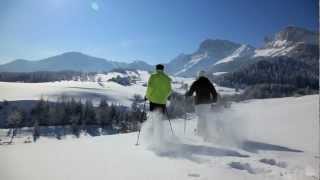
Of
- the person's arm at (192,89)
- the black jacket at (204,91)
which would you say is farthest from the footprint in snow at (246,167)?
the person's arm at (192,89)

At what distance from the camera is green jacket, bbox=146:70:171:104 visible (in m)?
12.7

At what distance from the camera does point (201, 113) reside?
13.6 m

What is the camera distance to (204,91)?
13844 millimetres

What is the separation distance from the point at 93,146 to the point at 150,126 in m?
2.11

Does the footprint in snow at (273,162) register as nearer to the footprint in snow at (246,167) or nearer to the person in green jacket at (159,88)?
the footprint in snow at (246,167)

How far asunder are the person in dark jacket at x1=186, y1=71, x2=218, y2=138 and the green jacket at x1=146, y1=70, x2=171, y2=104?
59.5 inches

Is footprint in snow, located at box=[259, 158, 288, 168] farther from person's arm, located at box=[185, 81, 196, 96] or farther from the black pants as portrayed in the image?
person's arm, located at box=[185, 81, 196, 96]

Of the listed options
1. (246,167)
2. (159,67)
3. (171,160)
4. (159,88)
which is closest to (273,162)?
(246,167)

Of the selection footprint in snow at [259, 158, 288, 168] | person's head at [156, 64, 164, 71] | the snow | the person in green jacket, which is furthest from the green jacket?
footprint in snow at [259, 158, 288, 168]

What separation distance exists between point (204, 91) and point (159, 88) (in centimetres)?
206

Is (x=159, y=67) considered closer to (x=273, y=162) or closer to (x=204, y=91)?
(x=204, y=91)

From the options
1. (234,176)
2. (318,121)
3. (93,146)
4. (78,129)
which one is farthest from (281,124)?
(78,129)

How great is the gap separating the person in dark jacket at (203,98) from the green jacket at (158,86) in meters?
1.51

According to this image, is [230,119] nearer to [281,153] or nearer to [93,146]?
[281,153]
